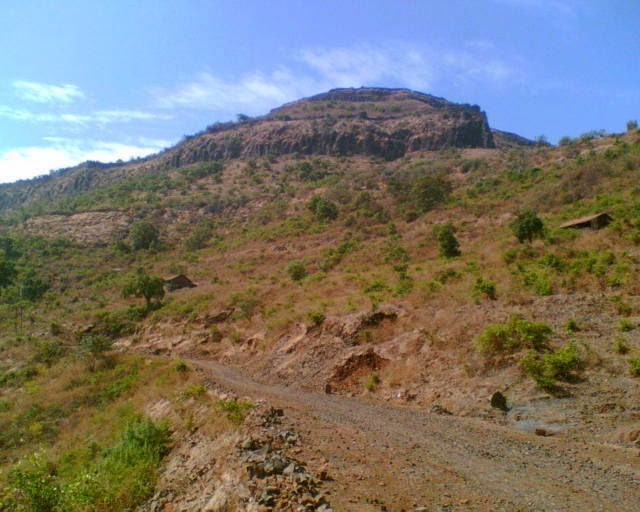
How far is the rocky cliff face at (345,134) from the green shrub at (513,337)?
73062 mm

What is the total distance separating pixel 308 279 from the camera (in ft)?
82.6

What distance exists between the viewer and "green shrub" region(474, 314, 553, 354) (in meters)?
10.0

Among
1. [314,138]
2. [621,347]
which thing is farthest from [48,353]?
[314,138]

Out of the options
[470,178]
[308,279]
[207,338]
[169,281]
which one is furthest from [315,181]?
[207,338]

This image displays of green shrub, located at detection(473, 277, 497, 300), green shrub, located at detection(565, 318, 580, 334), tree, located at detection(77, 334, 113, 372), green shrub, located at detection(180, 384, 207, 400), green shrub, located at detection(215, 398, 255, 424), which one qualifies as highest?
green shrub, located at detection(473, 277, 497, 300)

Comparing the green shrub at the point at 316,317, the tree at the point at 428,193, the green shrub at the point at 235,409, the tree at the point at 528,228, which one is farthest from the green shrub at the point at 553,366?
the tree at the point at 428,193

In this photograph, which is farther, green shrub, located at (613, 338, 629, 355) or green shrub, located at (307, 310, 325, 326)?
green shrub, located at (307, 310, 325, 326)

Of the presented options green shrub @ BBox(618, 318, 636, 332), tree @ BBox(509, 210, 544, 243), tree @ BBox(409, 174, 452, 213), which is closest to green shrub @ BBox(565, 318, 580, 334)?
green shrub @ BBox(618, 318, 636, 332)

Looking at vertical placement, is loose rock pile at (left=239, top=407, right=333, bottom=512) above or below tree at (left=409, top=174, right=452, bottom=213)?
below

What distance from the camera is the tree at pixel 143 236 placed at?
48656mm

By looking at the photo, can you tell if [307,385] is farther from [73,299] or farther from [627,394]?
[73,299]

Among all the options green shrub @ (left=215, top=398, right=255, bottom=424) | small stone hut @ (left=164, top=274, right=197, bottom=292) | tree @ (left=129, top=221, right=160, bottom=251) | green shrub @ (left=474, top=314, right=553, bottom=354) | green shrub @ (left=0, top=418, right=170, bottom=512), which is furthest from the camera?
tree @ (left=129, top=221, right=160, bottom=251)

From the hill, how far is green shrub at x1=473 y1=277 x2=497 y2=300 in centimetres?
8

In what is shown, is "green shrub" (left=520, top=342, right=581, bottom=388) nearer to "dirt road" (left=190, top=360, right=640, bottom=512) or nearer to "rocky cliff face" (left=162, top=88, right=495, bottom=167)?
"dirt road" (left=190, top=360, right=640, bottom=512)
